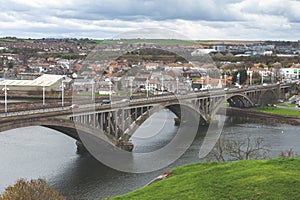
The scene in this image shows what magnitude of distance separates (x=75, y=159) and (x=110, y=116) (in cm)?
444

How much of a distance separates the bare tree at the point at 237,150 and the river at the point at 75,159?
1082 millimetres

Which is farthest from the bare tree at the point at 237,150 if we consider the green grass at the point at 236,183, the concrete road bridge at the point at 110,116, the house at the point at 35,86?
the house at the point at 35,86

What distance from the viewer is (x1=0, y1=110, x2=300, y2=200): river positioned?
97.7 ft

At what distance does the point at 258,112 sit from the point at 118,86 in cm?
2483

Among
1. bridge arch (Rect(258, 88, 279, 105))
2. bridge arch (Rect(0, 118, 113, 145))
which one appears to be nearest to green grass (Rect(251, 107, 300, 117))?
bridge arch (Rect(258, 88, 279, 105))

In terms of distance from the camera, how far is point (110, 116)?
37719mm

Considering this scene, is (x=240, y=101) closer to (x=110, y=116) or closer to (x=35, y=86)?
(x=35, y=86)

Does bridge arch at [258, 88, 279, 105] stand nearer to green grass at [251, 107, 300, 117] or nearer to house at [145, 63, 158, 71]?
green grass at [251, 107, 300, 117]

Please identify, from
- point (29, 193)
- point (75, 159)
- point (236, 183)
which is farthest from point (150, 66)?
point (29, 193)

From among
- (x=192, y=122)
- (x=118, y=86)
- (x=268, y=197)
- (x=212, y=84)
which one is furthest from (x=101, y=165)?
(x=212, y=84)

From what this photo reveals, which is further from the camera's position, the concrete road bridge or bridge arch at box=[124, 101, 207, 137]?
bridge arch at box=[124, 101, 207, 137]

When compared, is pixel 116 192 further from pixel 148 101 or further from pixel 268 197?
pixel 148 101

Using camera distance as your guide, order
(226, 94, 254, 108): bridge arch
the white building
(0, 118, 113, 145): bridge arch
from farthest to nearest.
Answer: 1. the white building
2. (226, 94, 254, 108): bridge arch
3. (0, 118, 113, 145): bridge arch

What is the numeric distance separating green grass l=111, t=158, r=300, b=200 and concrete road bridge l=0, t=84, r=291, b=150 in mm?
12988
